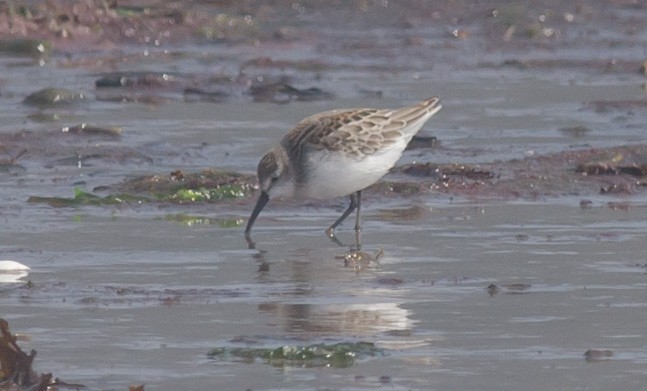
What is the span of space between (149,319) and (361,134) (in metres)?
2.92

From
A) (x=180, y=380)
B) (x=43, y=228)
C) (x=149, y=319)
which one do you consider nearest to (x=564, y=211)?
(x=43, y=228)

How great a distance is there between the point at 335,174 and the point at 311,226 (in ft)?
1.34

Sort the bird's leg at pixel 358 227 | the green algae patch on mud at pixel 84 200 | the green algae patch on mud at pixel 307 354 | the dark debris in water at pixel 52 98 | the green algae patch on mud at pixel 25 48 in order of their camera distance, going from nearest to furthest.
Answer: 1. the green algae patch on mud at pixel 307 354
2. the bird's leg at pixel 358 227
3. the green algae patch on mud at pixel 84 200
4. the dark debris in water at pixel 52 98
5. the green algae patch on mud at pixel 25 48

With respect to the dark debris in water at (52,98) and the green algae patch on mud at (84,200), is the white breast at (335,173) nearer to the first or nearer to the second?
the green algae patch on mud at (84,200)

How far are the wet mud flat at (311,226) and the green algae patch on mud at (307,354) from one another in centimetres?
1

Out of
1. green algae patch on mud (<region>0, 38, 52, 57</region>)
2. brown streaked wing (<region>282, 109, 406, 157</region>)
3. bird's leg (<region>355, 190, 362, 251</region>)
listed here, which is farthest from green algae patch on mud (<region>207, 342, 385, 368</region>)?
green algae patch on mud (<region>0, 38, 52, 57</region>)

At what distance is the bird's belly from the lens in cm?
1027

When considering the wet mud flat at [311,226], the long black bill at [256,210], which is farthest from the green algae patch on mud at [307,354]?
the long black bill at [256,210]

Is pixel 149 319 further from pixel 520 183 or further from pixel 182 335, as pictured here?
pixel 520 183

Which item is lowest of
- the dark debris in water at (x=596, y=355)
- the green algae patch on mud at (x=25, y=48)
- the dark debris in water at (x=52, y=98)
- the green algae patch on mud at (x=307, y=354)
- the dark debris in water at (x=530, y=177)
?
the dark debris in water at (x=596, y=355)

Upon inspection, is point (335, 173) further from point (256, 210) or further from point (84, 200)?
point (84, 200)

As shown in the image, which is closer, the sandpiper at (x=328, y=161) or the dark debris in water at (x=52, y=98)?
the sandpiper at (x=328, y=161)

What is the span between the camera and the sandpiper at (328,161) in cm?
1028

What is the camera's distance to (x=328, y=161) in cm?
1032
